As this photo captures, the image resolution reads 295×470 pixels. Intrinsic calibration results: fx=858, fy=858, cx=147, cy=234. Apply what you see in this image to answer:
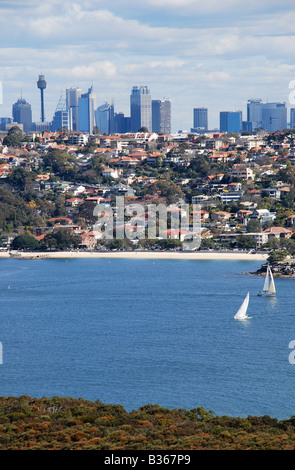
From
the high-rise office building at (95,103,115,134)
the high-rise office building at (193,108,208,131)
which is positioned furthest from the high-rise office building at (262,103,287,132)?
the high-rise office building at (95,103,115,134)

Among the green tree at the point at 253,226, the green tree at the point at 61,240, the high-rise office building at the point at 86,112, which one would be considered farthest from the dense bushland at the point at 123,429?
the high-rise office building at the point at 86,112

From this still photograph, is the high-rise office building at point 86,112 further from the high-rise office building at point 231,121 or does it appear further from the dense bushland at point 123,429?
the dense bushland at point 123,429

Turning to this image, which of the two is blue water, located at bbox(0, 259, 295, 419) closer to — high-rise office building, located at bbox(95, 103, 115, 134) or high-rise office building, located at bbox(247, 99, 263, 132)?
high-rise office building, located at bbox(95, 103, 115, 134)

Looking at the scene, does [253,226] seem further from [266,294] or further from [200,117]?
[200,117]

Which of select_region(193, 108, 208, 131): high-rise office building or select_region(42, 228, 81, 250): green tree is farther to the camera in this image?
select_region(193, 108, 208, 131): high-rise office building

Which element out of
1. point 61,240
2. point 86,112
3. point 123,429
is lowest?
point 61,240

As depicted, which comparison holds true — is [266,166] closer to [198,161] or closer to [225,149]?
[198,161]

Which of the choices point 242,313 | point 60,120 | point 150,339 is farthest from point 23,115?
point 150,339
